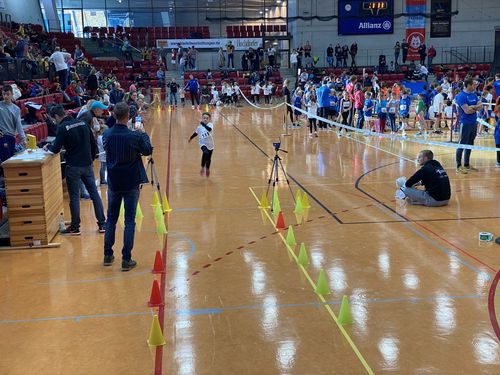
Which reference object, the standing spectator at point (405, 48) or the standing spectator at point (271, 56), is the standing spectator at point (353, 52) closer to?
the standing spectator at point (405, 48)

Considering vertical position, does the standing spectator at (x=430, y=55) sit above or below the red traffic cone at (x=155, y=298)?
above

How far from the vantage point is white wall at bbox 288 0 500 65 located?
44.9 meters

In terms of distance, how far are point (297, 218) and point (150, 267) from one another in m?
3.05

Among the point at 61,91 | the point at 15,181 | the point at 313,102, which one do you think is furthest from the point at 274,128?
the point at 15,181

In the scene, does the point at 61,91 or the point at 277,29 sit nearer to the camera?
the point at 61,91

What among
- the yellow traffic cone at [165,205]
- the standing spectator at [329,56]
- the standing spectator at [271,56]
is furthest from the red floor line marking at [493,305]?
the standing spectator at [271,56]

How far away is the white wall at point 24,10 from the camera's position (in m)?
36.1

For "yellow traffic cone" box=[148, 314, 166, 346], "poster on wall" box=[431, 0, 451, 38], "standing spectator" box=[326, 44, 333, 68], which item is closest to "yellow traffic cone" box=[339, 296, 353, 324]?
"yellow traffic cone" box=[148, 314, 166, 346]

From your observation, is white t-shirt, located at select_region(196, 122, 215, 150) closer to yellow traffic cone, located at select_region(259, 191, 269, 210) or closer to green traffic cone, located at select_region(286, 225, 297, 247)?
yellow traffic cone, located at select_region(259, 191, 269, 210)

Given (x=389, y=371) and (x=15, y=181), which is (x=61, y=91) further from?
(x=389, y=371)

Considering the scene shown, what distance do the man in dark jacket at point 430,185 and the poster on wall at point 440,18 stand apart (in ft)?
125

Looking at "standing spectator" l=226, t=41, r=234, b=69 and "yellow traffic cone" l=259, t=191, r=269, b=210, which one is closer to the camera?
"yellow traffic cone" l=259, t=191, r=269, b=210

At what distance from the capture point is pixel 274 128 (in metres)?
23.8

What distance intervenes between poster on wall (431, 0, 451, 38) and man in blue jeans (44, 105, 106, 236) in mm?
41003
